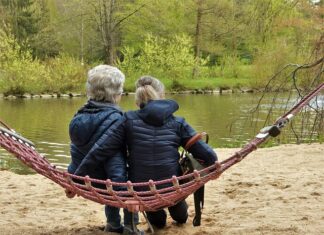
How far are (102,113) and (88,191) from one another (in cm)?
45

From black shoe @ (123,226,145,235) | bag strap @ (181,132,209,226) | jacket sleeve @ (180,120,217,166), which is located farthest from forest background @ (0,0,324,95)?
black shoe @ (123,226,145,235)

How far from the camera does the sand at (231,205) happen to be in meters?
3.17

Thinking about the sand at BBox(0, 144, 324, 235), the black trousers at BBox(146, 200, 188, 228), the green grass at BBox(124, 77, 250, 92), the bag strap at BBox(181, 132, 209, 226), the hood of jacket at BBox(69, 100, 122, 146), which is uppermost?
the hood of jacket at BBox(69, 100, 122, 146)

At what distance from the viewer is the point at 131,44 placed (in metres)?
33.0

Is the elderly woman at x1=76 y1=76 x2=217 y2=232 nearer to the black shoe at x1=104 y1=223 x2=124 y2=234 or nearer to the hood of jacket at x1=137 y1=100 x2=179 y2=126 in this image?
the hood of jacket at x1=137 y1=100 x2=179 y2=126

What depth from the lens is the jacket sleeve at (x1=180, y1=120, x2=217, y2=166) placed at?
2.85m

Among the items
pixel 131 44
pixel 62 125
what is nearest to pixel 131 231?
pixel 62 125

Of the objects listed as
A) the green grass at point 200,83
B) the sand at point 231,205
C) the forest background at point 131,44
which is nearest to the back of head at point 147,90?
the sand at point 231,205

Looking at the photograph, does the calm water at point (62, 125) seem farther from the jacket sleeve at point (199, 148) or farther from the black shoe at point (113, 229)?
the jacket sleeve at point (199, 148)

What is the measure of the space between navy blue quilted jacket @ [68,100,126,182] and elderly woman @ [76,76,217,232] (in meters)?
0.04

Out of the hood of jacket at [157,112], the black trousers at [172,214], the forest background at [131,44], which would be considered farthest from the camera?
the forest background at [131,44]

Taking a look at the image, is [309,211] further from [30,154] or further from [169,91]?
[169,91]

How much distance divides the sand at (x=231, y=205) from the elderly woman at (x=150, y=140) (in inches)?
19.3

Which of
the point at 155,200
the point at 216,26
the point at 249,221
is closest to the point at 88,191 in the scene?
the point at 155,200
